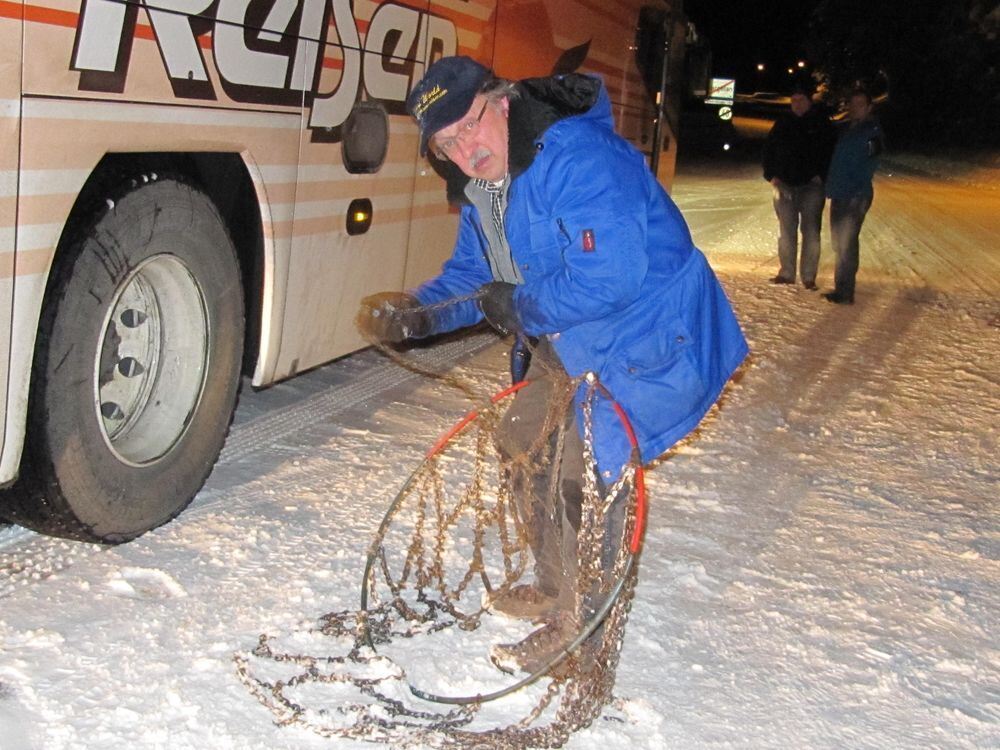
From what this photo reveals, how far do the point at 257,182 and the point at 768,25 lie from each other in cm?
10114

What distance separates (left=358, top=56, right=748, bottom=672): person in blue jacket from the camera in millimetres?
2621

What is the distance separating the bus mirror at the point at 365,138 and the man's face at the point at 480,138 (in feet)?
5.25

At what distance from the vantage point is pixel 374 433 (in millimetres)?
4922

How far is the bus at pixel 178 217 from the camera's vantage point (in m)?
2.83

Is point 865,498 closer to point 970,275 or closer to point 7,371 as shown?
point 7,371

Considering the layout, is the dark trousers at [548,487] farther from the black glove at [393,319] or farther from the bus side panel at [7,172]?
the bus side panel at [7,172]

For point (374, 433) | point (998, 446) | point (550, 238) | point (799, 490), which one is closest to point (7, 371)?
point (550, 238)

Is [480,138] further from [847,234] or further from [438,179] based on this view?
[847,234]

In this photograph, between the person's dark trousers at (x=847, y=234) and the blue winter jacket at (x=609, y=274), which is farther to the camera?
the person's dark trousers at (x=847, y=234)

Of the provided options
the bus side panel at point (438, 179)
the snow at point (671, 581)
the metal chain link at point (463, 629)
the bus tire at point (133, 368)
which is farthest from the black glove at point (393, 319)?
the bus side panel at point (438, 179)

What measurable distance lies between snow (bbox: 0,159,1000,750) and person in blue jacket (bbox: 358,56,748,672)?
2.02 ft

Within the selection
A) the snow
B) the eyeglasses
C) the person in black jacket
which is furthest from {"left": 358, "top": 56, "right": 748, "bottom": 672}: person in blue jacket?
the person in black jacket

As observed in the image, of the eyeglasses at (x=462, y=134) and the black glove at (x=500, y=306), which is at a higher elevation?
the eyeglasses at (x=462, y=134)

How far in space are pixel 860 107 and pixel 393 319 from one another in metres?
6.96
